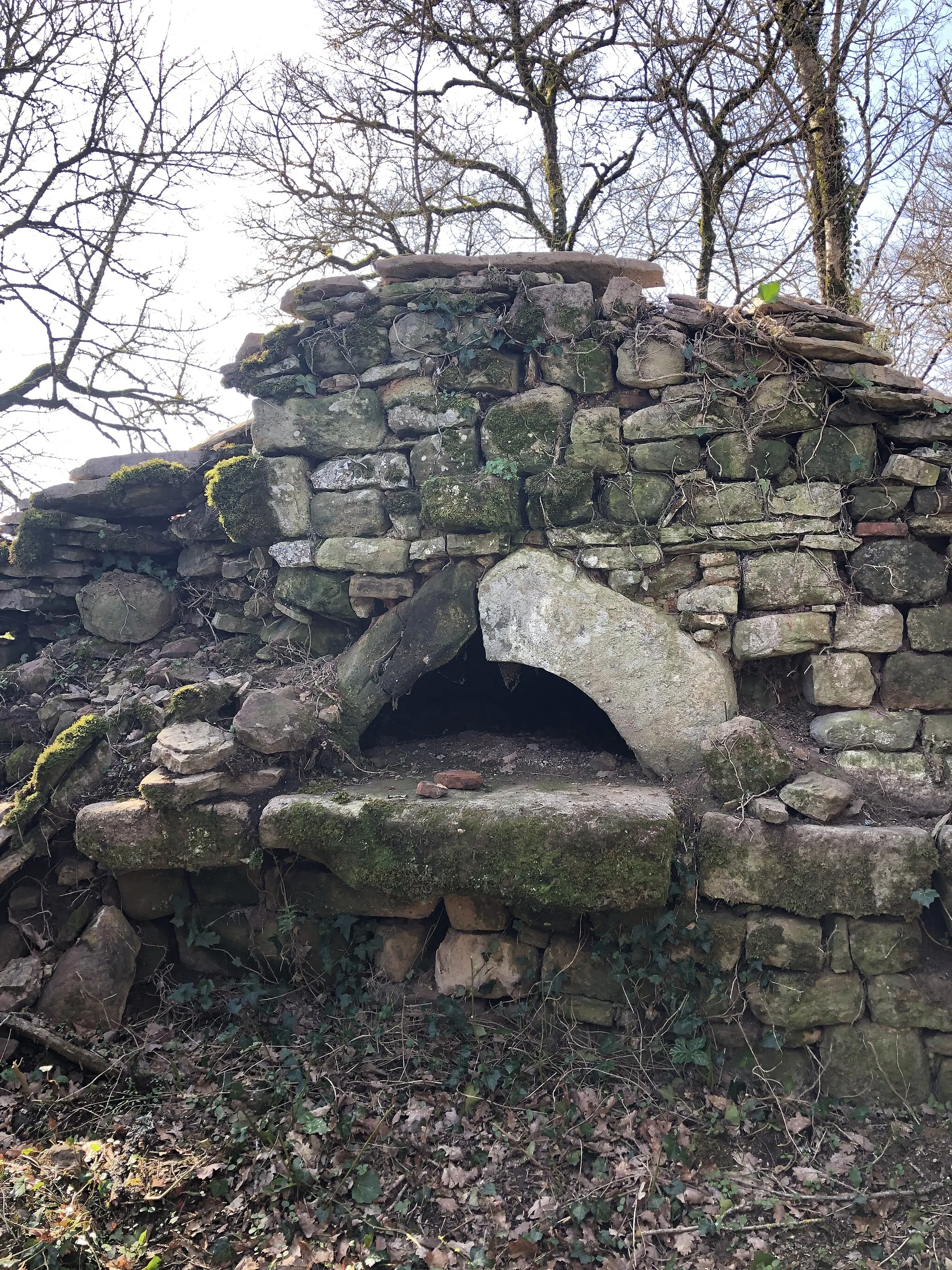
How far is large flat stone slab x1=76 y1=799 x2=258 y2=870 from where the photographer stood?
345cm

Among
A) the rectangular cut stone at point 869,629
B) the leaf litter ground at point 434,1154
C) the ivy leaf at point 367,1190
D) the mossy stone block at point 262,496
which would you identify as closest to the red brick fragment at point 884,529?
the rectangular cut stone at point 869,629

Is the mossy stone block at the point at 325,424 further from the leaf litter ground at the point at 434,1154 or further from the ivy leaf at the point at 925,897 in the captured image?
the ivy leaf at the point at 925,897

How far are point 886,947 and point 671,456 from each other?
2.38 metres

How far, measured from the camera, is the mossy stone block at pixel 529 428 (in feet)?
12.9

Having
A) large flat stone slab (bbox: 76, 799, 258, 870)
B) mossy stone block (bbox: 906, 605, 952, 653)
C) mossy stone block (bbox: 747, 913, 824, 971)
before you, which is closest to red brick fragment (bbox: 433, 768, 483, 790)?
large flat stone slab (bbox: 76, 799, 258, 870)

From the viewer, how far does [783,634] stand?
3686 mm

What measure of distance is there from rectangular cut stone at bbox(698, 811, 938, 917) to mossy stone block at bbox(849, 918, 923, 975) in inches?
2.8

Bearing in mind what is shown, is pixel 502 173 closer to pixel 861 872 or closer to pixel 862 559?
pixel 862 559

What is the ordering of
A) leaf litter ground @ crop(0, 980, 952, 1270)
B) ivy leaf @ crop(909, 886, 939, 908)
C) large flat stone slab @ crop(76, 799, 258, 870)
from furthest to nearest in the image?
large flat stone slab @ crop(76, 799, 258, 870), ivy leaf @ crop(909, 886, 939, 908), leaf litter ground @ crop(0, 980, 952, 1270)

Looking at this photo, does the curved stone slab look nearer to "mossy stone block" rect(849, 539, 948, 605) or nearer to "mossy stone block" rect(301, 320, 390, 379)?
"mossy stone block" rect(849, 539, 948, 605)

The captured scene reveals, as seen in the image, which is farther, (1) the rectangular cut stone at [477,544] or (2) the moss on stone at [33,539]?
(2) the moss on stone at [33,539]

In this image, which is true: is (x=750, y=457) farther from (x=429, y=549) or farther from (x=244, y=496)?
(x=244, y=496)

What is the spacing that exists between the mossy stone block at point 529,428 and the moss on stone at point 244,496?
1282mm

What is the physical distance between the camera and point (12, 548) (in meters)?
4.85
